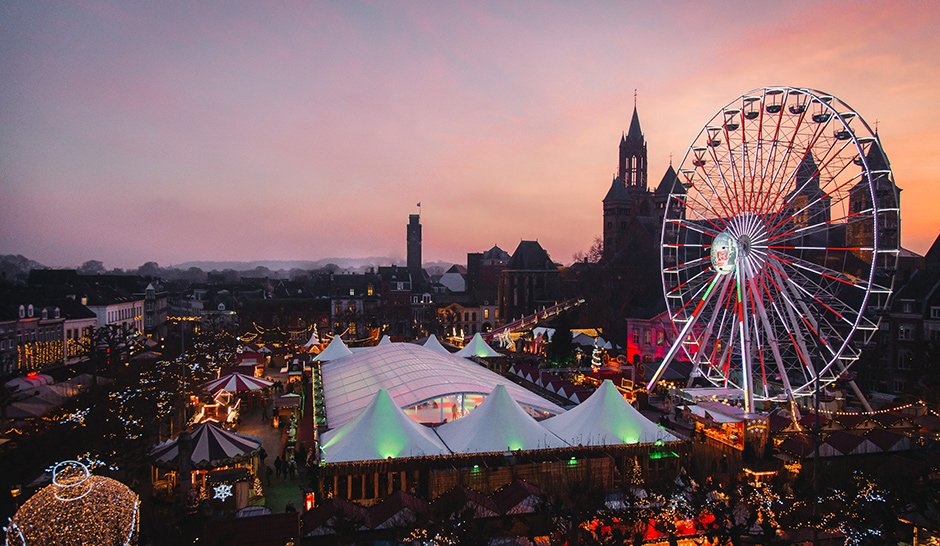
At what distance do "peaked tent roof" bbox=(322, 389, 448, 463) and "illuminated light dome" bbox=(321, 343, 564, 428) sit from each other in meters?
2.47

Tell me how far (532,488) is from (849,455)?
12.4m

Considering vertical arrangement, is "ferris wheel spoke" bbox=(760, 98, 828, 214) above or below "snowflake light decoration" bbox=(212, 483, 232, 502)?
above

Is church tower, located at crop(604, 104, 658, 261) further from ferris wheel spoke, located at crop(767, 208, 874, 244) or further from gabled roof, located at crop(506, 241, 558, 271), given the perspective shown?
ferris wheel spoke, located at crop(767, 208, 874, 244)

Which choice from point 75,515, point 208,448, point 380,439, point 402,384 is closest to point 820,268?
point 402,384

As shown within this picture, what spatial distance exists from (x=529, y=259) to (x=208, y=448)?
63.5 m

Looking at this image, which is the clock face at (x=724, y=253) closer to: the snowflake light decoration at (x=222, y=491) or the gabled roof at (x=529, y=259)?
the snowflake light decoration at (x=222, y=491)

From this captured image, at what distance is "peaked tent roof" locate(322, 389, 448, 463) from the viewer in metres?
18.2

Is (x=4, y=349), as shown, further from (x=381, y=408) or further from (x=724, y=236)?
(x=724, y=236)

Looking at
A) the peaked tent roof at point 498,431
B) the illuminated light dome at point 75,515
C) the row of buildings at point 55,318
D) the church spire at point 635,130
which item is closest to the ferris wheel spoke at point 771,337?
the peaked tent roof at point 498,431

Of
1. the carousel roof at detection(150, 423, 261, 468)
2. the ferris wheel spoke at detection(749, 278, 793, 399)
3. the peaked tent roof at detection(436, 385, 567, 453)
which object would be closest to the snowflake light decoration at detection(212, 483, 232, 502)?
the carousel roof at detection(150, 423, 261, 468)

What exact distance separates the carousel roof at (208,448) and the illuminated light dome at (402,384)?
298 centimetres

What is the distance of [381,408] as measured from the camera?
19.5 m

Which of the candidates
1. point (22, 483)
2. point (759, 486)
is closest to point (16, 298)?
point (22, 483)

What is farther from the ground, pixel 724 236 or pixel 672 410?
pixel 724 236
